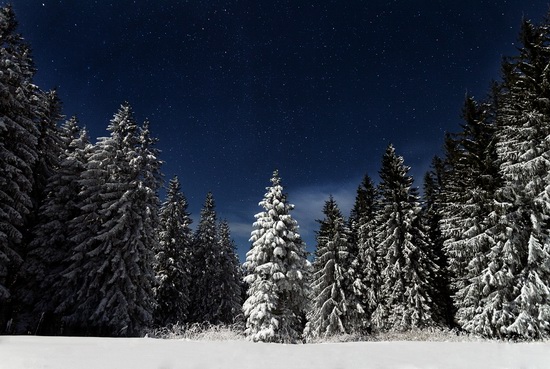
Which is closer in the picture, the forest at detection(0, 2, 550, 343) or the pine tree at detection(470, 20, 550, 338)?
the pine tree at detection(470, 20, 550, 338)

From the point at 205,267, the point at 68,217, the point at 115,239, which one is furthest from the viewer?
the point at 205,267

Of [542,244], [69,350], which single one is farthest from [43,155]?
[542,244]

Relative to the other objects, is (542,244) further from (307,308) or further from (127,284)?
(127,284)

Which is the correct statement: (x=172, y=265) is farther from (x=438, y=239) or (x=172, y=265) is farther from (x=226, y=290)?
(x=438, y=239)

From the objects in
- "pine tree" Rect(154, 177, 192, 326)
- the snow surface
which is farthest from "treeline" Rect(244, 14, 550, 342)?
"pine tree" Rect(154, 177, 192, 326)

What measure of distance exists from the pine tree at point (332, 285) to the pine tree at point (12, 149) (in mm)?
21693

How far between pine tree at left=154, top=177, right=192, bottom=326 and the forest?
4.86 ft

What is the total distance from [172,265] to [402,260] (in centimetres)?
2223

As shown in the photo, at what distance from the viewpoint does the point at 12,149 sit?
64.8 ft

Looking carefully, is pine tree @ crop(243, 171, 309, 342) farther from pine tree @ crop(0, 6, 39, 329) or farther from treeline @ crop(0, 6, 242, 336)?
pine tree @ crop(0, 6, 39, 329)

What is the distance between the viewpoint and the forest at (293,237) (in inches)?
666

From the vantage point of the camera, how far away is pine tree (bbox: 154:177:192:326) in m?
33.4

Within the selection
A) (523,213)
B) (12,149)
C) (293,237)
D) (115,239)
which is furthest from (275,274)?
(12,149)

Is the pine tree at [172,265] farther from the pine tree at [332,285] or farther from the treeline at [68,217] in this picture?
the pine tree at [332,285]
